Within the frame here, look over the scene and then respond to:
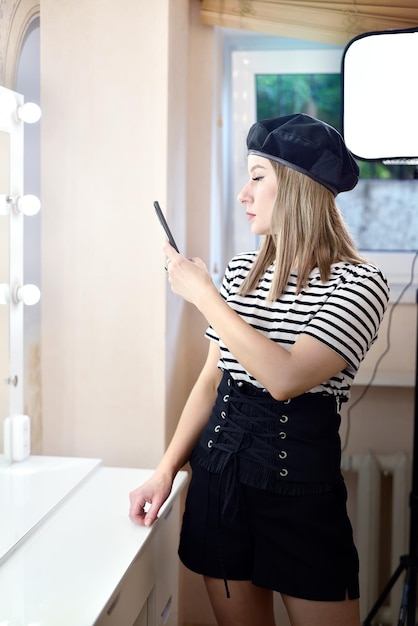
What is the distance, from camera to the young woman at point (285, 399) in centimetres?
132

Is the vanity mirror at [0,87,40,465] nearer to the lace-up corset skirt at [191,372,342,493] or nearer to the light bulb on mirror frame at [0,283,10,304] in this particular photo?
the light bulb on mirror frame at [0,283,10,304]

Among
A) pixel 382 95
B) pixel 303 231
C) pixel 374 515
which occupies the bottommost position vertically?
pixel 374 515

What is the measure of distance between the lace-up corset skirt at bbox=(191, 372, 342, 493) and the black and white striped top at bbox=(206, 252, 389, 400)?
35 mm

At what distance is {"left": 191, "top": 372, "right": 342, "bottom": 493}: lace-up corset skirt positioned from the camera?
4.42 ft

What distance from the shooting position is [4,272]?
1556 millimetres

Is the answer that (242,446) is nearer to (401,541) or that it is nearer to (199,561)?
(199,561)

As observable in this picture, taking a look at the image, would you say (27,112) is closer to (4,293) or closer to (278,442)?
(4,293)

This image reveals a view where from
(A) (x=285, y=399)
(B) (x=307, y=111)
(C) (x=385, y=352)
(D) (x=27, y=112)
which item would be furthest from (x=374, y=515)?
(D) (x=27, y=112)

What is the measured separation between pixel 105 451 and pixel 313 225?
0.89m

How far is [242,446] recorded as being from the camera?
4.54 ft

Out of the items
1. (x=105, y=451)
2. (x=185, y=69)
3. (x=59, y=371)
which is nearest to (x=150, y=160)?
(x=185, y=69)

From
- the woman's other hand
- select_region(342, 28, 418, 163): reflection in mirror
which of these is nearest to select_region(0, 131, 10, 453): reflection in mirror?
the woman's other hand

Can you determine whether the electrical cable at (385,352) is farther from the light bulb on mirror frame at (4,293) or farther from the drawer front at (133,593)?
the light bulb on mirror frame at (4,293)

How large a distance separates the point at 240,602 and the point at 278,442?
316 millimetres
